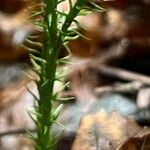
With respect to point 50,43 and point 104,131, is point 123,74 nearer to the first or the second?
point 104,131

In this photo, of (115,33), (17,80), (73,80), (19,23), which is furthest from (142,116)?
(19,23)

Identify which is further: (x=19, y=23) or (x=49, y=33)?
(x=19, y=23)

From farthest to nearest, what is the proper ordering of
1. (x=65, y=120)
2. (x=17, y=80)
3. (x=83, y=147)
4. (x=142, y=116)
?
(x=17, y=80)
(x=65, y=120)
(x=142, y=116)
(x=83, y=147)

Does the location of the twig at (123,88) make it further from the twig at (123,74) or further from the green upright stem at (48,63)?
the green upright stem at (48,63)

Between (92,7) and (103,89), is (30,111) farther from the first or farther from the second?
(103,89)

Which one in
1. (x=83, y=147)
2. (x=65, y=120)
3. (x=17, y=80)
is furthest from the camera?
(x=17, y=80)
